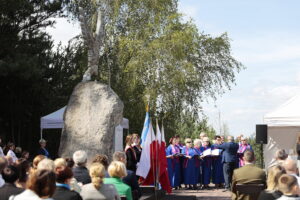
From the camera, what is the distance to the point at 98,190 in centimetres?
664

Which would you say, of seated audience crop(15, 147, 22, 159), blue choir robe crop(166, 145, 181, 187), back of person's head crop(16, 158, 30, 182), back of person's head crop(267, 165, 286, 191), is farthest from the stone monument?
back of person's head crop(267, 165, 286, 191)

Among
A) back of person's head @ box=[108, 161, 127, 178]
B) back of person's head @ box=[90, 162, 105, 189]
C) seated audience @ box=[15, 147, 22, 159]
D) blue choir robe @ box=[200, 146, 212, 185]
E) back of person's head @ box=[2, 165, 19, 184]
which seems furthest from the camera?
blue choir robe @ box=[200, 146, 212, 185]

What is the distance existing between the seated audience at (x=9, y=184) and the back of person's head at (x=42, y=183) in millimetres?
1152

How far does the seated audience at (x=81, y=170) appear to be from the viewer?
8.11 meters

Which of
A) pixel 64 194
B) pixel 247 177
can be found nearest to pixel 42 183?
pixel 64 194

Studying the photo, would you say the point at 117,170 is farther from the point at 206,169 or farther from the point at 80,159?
the point at 206,169

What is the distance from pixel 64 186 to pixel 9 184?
0.60m

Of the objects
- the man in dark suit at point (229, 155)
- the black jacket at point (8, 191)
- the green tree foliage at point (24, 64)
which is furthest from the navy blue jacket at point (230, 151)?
the black jacket at point (8, 191)

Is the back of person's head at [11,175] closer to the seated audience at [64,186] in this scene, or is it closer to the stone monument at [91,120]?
the seated audience at [64,186]

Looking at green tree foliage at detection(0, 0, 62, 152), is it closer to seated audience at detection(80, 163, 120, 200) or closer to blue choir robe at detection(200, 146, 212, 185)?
blue choir robe at detection(200, 146, 212, 185)

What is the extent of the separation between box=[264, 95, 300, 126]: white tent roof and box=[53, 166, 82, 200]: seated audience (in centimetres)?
1190

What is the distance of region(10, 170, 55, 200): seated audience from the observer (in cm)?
496

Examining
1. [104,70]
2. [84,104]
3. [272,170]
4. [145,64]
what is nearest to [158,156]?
[84,104]

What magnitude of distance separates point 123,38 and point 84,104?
18576 mm
